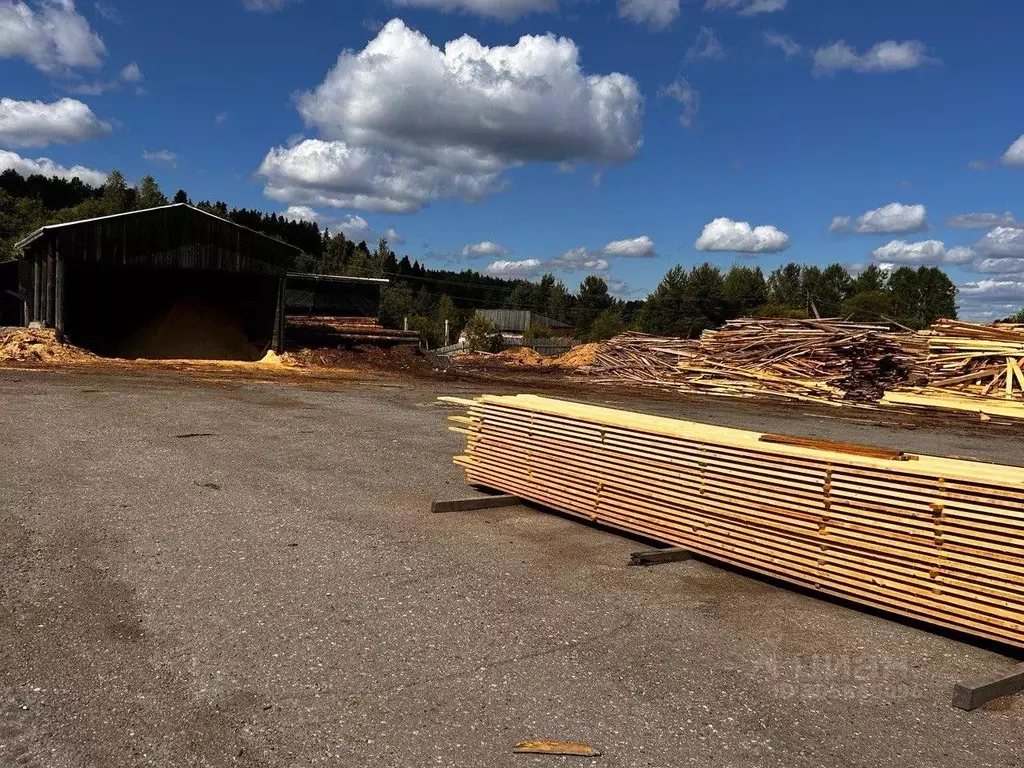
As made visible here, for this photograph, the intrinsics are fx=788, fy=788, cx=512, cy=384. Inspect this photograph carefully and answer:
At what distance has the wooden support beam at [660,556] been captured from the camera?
643 cm

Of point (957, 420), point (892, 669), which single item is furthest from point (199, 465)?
point (957, 420)

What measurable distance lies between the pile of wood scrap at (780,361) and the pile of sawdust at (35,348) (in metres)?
17.2

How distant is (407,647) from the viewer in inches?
184

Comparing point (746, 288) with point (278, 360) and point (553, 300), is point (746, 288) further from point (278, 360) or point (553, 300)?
point (278, 360)

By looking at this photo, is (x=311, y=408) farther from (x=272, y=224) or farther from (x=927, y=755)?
(x=272, y=224)

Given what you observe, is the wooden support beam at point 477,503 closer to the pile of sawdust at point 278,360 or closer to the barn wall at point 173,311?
the pile of sawdust at point 278,360

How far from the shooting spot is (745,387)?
2367 centimetres

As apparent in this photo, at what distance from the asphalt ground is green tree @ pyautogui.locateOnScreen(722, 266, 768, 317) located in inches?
3348

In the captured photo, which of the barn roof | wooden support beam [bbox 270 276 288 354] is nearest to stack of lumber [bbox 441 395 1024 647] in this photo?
the barn roof

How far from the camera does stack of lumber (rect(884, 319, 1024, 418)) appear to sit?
19516 mm

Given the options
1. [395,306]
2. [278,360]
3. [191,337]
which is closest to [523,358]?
[278,360]

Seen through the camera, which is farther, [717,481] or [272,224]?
[272,224]

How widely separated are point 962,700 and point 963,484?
4.35 ft

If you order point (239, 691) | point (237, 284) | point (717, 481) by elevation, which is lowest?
point (239, 691)
